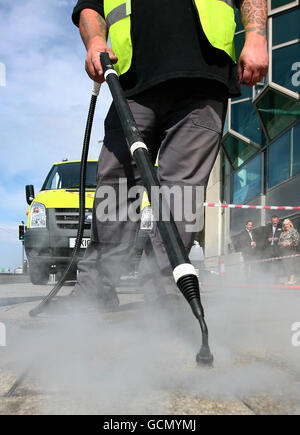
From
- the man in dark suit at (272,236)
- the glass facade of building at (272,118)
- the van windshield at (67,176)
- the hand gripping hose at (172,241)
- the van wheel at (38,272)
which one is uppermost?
the glass facade of building at (272,118)

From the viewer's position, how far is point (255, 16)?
224cm

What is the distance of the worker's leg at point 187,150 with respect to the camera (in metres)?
2.18

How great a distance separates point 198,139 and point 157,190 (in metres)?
0.72

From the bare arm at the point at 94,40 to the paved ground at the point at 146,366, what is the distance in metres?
1.16

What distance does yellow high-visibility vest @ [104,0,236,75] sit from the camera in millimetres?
2145

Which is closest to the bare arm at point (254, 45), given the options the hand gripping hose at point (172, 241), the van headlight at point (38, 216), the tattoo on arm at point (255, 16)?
the tattoo on arm at point (255, 16)

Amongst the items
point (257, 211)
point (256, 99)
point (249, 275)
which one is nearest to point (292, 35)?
point (256, 99)

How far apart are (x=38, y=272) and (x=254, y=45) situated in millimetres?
5079

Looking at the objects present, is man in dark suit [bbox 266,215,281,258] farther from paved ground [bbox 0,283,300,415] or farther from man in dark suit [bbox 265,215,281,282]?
paved ground [bbox 0,283,300,415]

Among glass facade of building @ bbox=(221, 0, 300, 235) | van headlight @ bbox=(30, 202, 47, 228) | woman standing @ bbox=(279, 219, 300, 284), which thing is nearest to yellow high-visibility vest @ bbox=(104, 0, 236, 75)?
van headlight @ bbox=(30, 202, 47, 228)

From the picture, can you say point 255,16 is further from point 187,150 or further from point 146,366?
point 146,366

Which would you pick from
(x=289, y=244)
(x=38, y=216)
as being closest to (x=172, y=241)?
(x=38, y=216)

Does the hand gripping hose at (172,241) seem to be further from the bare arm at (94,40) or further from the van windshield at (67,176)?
the van windshield at (67,176)
